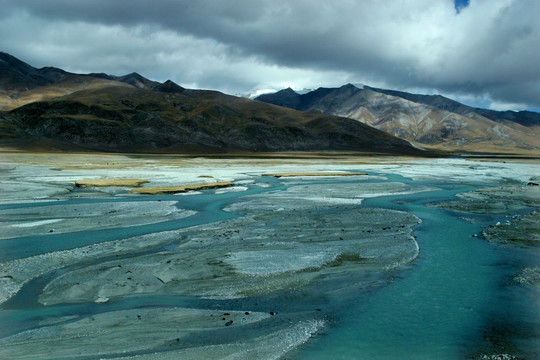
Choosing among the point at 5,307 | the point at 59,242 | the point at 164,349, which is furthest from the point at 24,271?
the point at 164,349

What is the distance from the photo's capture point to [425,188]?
50562 mm

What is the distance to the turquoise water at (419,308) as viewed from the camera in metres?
11.0

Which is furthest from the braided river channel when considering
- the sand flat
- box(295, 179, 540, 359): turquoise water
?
the sand flat

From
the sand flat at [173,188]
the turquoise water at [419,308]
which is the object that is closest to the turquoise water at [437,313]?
the turquoise water at [419,308]

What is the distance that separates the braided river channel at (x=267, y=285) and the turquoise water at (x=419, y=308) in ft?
0.19

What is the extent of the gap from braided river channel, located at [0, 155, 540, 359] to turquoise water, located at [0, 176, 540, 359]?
0.06 meters

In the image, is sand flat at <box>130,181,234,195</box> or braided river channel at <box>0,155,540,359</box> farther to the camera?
sand flat at <box>130,181,234,195</box>

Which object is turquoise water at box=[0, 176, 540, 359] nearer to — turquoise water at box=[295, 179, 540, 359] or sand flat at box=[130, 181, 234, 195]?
turquoise water at box=[295, 179, 540, 359]

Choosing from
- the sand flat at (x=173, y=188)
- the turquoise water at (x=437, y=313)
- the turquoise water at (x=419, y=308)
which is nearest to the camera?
the turquoise water at (x=437, y=313)

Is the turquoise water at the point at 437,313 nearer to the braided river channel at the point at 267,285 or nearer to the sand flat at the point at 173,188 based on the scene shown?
the braided river channel at the point at 267,285

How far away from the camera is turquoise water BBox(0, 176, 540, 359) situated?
11.0m

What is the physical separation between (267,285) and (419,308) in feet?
18.0

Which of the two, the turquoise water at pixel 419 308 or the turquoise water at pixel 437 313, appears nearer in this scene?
the turquoise water at pixel 437 313

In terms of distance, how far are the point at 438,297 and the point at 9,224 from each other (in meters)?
25.3
